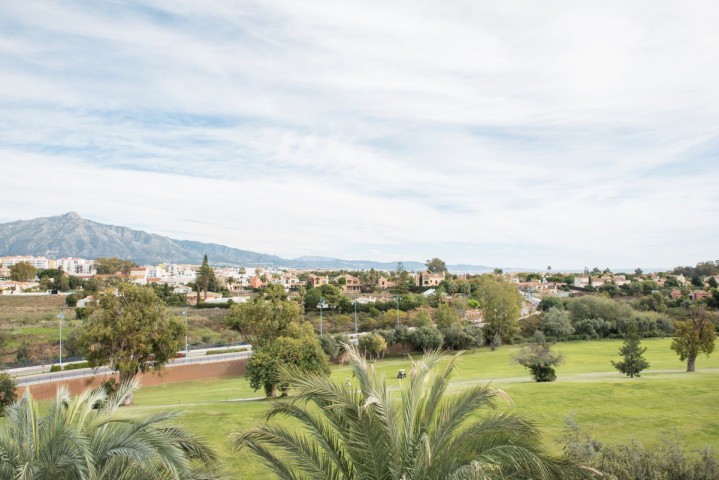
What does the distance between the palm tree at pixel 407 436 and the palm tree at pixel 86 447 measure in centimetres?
111

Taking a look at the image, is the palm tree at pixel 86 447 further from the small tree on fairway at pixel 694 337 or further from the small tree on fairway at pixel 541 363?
the small tree on fairway at pixel 694 337

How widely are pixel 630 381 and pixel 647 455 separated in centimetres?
1640

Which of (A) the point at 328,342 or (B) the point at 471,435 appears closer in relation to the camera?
(B) the point at 471,435

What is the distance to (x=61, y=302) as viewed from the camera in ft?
278

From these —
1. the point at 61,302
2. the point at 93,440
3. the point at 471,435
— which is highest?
the point at 471,435

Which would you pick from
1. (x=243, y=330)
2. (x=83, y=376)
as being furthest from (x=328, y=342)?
(x=83, y=376)

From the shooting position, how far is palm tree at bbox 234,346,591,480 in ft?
22.3

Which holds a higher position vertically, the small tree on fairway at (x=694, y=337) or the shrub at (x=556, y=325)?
the small tree on fairway at (x=694, y=337)

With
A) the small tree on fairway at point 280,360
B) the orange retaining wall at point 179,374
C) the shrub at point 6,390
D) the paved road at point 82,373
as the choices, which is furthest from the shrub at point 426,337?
the shrub at point 6,390

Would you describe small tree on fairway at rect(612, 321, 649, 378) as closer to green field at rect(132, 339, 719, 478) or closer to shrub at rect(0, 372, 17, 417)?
green field at rect(132, 339, 719, 478)

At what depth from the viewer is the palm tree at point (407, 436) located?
22.3ft

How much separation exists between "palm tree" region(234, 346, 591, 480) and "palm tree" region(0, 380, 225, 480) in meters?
1.11

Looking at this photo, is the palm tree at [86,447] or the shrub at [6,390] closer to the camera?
the palm tree at [86,447]

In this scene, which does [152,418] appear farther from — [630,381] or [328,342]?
[328,342]
